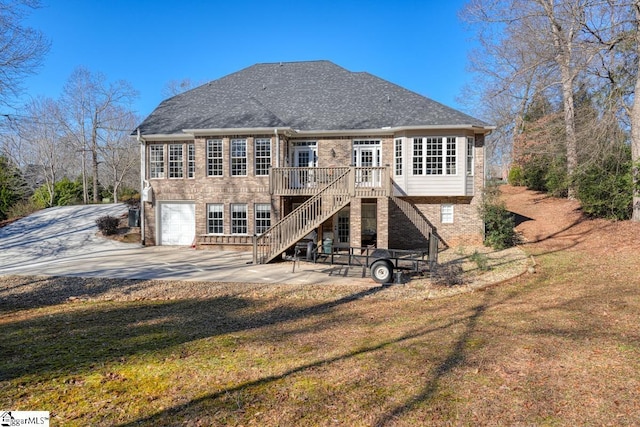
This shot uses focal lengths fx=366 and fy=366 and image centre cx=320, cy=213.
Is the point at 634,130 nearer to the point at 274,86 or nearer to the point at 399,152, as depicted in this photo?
the point at 399,152

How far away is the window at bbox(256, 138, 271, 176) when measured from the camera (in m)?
17.4

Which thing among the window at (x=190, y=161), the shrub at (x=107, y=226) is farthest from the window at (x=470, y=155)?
the shrub at (x=107, y=226)

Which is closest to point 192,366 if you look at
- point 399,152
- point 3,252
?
point 399,152

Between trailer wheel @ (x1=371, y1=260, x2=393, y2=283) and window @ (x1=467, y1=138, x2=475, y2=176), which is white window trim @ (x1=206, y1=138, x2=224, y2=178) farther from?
window @ (x1=467, y1=138, x2=475, y2=176)

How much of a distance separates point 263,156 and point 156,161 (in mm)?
5971

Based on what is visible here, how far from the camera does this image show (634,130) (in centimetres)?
1514

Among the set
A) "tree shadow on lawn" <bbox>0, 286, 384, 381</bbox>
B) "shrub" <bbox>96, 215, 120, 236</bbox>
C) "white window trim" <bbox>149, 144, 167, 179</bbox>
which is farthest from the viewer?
"shrub" <bbox>96, 215, 120, 236</bbox>

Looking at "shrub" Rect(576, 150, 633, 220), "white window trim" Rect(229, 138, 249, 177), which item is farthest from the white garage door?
"shrub" Rect(576, 150, 633, 220)

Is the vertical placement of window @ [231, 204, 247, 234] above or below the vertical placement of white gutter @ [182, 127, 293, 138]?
below

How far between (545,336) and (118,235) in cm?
2069

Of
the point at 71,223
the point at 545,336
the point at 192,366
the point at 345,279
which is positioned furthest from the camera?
the point at 71,223

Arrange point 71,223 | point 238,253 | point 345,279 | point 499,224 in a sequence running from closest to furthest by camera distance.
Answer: point 345,279 < point 499,224 < point 238,253 < point 71,223

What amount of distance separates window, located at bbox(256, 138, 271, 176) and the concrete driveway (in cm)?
404

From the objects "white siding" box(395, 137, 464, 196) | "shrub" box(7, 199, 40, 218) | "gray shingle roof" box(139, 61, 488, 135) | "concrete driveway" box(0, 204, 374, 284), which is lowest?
"concrete driveway" box(0, 204, 374, 284)
